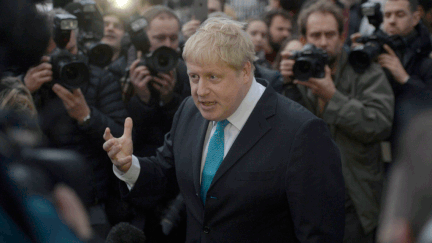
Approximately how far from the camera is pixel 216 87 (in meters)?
2.10

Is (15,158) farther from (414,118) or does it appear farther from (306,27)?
(306,27)

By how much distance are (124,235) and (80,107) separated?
1387mm

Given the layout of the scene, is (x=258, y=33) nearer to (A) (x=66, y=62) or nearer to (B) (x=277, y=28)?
(B) (x=277, y=28)

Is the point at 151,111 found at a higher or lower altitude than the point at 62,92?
lower

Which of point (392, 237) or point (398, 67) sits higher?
point (392, 237)

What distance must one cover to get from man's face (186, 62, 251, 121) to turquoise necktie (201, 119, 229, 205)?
3.0 inches

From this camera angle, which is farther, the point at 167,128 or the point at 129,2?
the point at 129,2

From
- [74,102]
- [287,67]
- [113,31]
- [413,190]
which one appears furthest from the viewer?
[113,31]

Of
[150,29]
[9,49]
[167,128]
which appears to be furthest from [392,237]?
[150,29]

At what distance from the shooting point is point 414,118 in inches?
31.2

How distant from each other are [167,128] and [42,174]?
106 inches

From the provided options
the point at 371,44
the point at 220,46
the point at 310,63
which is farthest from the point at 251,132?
the point at 371,44

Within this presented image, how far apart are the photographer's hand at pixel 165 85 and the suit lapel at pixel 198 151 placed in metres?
1.19

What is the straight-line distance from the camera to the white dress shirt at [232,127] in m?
2.18
